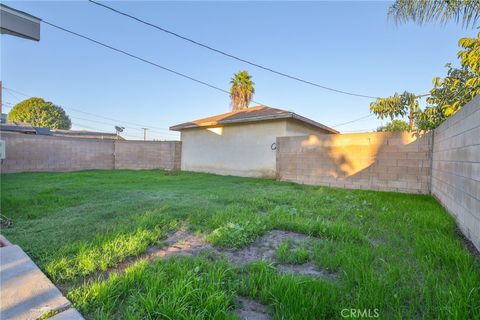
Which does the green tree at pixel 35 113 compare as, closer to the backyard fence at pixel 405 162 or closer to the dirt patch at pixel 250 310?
the backyard fence at pixel 405 162

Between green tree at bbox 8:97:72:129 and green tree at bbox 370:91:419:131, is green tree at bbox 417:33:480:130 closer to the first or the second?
green tree at bbox 370:91:419:131

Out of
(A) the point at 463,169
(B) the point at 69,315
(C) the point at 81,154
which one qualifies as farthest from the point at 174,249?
(C) the point at 81,154

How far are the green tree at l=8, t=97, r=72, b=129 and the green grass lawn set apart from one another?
35.2 metres

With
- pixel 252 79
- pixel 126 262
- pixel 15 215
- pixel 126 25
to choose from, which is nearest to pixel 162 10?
pixel 126 25

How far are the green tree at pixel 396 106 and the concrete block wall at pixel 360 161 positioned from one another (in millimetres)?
530

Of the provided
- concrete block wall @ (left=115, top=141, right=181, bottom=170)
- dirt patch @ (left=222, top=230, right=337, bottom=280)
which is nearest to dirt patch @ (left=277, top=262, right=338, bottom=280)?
dirt patch @ (left=222, top=230, right=337, bottom=280)

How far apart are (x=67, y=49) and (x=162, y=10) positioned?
428 cm

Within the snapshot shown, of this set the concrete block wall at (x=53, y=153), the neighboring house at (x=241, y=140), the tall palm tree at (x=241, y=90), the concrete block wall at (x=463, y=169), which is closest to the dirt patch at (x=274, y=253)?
the concrete block wall at (x=463, y=169)

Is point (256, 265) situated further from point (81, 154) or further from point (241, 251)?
point (81, 154)

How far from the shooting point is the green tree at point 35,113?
98.6 ft

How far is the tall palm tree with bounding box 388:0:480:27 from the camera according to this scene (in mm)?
4137

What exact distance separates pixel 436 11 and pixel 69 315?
22.0 feet

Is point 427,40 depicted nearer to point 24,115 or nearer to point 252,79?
point 252,79

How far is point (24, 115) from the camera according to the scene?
29.9 m
